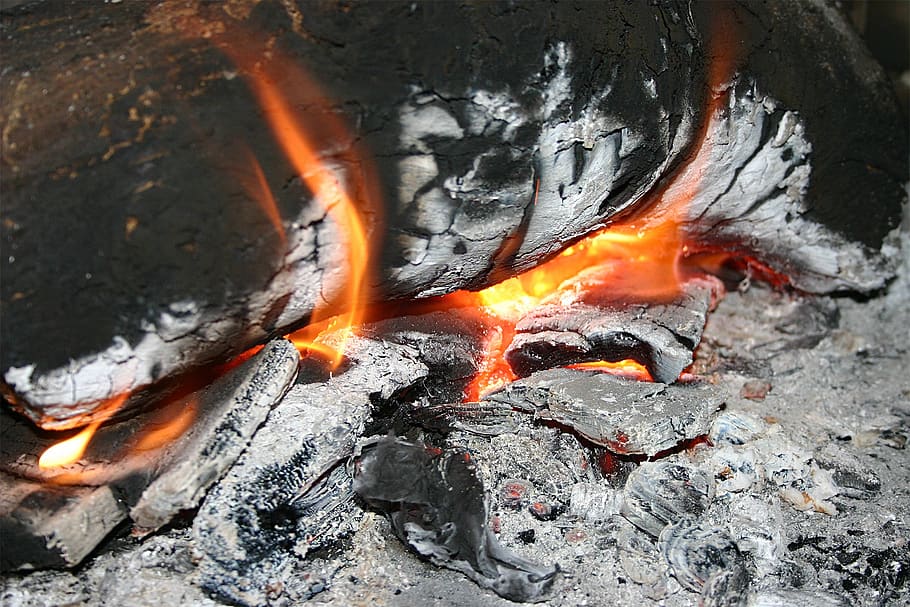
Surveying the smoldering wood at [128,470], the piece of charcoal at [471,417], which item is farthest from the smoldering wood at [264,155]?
the piece of charcoal at [471,417]

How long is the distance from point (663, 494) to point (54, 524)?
1.17 metres

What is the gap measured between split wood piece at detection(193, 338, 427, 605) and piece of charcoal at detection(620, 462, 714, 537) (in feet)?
1.90

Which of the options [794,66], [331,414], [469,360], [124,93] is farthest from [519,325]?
[124,93]

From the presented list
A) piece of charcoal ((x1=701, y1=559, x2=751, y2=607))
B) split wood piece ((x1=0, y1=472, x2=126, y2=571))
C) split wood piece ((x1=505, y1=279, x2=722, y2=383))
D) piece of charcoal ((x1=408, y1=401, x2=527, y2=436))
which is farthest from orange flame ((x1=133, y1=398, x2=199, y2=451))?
piece of charcoal ((x1=701, y1=559, x2=751, y2=607))

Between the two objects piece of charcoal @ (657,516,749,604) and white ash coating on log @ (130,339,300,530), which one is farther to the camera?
piece of charcoal @ (657,516,749,604)

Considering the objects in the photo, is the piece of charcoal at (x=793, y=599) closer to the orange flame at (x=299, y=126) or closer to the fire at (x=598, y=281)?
the fire at (x=598, y=281)

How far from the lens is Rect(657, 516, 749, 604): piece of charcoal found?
5.21 feet

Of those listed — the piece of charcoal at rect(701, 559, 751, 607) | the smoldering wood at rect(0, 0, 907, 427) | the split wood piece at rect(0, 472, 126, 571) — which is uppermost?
the smoldering wood at rect(0, 0, 907, 427)

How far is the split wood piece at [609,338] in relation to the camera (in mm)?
1932

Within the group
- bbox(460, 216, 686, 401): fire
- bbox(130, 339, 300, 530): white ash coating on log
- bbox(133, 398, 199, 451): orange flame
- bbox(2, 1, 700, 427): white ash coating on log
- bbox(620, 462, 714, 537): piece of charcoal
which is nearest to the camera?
bbox(2, 1, 700, 427): white ash coating on log

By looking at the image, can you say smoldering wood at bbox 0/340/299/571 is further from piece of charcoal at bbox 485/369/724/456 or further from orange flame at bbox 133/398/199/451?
piece of charcoal at bbox 485/369/724/456

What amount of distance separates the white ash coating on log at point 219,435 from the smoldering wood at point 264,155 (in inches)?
2.5

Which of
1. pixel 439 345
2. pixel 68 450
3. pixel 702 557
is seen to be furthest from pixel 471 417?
pixel 68 450

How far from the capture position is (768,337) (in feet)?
7.70
